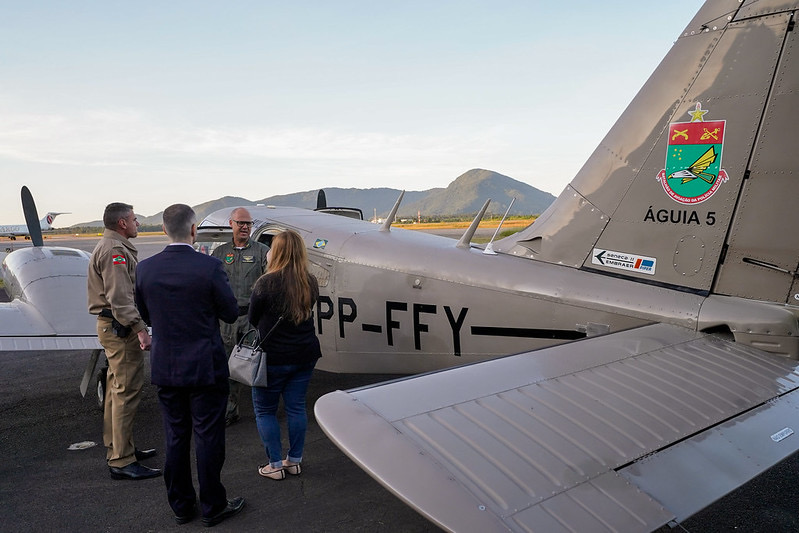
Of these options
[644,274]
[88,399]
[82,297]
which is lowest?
[88,399]

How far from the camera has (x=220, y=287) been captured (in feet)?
11.7

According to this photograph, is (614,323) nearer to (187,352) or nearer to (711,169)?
(711,169)

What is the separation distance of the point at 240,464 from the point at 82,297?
10.8ft

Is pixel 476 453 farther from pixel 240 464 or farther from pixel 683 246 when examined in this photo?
pixel 240 464

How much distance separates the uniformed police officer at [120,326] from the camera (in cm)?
415

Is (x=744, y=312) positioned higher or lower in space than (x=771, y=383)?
higher

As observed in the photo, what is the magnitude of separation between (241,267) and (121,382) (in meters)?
1.44

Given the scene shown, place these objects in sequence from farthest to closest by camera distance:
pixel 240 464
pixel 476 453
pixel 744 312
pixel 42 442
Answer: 1. pixel 42 442
2. pixel 240 464
3. pixel 744 312
4. pixel 476 453

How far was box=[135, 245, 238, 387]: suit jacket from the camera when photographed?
3480mm

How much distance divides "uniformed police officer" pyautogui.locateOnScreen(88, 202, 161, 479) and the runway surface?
0.27 meters

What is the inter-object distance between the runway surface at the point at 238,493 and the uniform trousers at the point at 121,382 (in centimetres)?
34

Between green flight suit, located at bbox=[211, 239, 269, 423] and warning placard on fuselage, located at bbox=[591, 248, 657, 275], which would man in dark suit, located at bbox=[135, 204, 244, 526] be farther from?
warning placard on fuselage, located at bbox=[591, 248, 657, 275]

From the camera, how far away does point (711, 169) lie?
3.67m

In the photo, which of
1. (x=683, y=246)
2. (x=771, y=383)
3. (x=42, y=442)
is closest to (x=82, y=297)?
(x=42, y=442)
